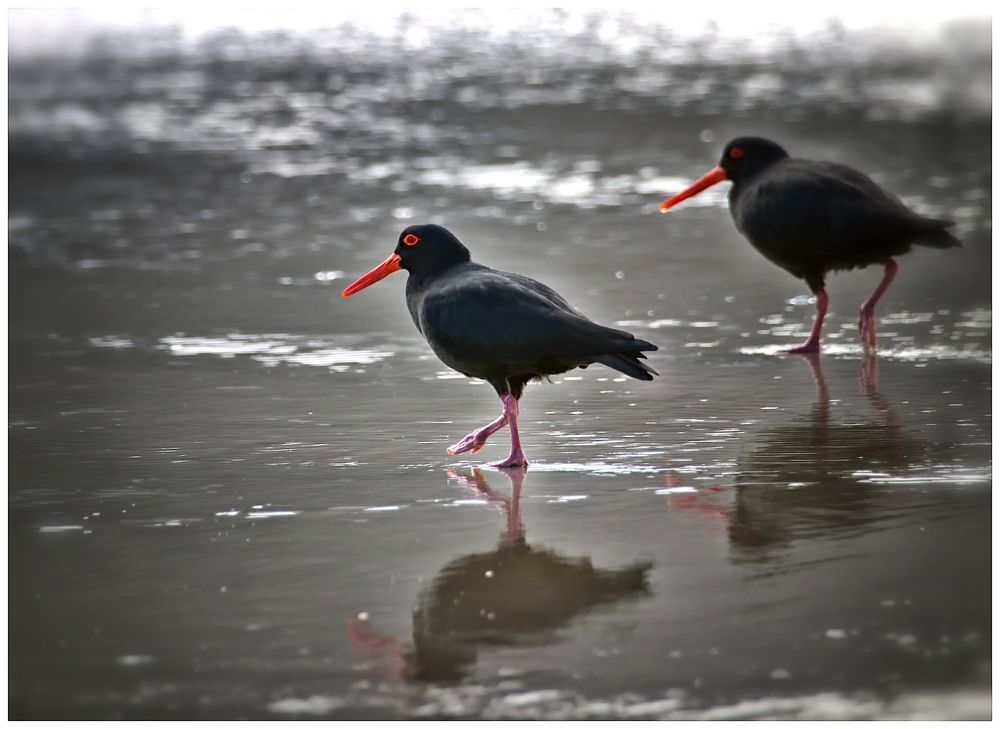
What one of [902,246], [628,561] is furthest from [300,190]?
[628,561]

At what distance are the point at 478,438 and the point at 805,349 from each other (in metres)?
2.77

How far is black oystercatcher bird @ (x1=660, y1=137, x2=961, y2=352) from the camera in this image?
29.9ft

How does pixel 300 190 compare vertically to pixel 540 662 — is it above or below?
below

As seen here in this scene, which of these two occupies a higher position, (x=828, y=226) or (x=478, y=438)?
(x=828, y=226)

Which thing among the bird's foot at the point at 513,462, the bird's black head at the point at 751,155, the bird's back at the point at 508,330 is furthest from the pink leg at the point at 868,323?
the bird's foot at the point at 513,462

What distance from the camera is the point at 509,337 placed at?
6.53 meters

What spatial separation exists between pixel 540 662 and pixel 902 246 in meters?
5.47

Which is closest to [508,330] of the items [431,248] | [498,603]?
[431,248]

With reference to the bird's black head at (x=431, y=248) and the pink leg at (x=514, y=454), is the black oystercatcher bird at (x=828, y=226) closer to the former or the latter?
the bird's black head at (x=431, y=248)

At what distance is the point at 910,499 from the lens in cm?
589

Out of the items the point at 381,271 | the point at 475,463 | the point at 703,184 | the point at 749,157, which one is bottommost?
the point at 475,463

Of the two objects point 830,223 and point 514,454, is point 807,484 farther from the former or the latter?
point 830,223

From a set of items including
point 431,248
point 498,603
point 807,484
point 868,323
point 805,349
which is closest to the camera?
point 498,603

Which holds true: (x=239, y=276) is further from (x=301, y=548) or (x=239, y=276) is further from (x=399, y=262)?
(x=301, y=548)
